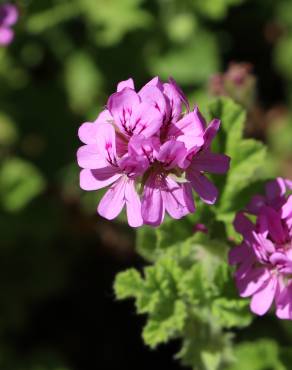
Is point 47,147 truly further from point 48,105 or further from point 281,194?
point 281,194

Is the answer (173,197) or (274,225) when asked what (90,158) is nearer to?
(173,197)

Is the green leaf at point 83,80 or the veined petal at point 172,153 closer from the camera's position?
the veined petal at point 172,153

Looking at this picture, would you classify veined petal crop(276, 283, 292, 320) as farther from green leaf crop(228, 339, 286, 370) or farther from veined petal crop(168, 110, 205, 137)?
green leaf crop(228, 339, 286, 370)

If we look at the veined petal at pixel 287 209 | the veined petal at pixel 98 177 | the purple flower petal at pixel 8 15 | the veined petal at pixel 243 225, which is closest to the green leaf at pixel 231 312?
the veined petal at pixel 243 225

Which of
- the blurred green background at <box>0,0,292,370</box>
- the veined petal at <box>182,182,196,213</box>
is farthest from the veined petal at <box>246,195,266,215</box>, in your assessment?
the blurred green background at <box>0,0,292,370</box>

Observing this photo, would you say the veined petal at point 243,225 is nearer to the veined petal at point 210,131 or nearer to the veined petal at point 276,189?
the veined petal at point 276,189

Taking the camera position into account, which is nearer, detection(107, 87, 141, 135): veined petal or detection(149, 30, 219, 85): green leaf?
detection(107, 87, 141, 135): veined petal
